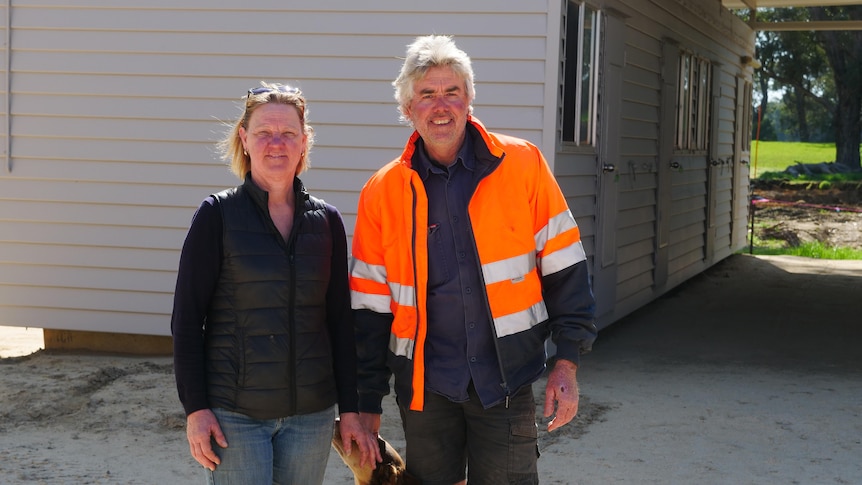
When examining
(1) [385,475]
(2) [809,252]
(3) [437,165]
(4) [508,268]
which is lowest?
(2) [809,252]

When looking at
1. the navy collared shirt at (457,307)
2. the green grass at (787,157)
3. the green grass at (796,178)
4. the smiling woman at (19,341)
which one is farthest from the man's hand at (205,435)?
the green grass at (787,157)

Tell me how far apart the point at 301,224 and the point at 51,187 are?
5321 mm

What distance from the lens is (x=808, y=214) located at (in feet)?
80.9

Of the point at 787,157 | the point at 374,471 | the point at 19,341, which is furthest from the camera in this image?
the point at 787,157

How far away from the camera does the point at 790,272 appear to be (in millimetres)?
13930

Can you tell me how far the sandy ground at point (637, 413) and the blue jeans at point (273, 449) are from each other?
2141mm

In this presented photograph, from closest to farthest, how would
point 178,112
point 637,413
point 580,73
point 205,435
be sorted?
point 205,435
point 637,413
point 178,112
point 580,73

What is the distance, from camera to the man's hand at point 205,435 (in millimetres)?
2809

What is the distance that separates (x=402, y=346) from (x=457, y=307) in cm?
21

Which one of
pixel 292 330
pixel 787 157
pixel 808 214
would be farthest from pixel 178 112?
pixel 787 157

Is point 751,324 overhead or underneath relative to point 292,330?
underneath

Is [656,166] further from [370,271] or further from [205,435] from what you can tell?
[205,435]

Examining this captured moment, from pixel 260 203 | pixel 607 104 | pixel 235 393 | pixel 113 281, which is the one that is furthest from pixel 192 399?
pixel 607 104

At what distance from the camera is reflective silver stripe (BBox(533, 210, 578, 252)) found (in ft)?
10.2
